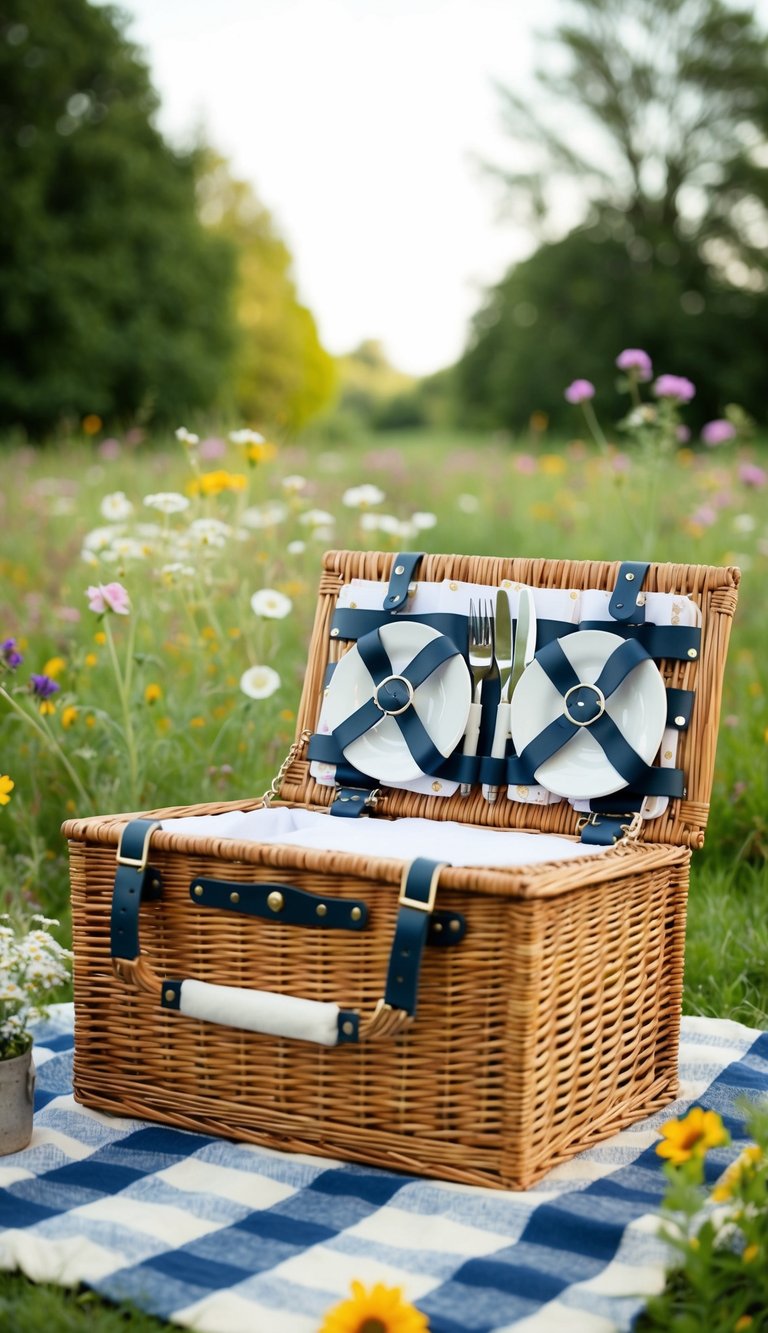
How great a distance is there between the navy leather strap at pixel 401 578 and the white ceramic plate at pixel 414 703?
0.05 meters

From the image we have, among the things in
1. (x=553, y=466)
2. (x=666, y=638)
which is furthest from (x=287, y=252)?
(x=666, y=638)

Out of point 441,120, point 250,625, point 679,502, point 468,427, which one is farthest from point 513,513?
point 468,427

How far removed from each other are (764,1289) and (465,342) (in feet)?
75.5

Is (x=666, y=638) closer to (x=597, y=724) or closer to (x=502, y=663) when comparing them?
(x=597, y=724)

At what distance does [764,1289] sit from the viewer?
144cm

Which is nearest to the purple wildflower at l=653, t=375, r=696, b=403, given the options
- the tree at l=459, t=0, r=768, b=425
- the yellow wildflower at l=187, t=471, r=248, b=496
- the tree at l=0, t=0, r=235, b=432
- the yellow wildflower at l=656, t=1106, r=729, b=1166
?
the yellow wildflower at l=187, t=471, r=248, b=496

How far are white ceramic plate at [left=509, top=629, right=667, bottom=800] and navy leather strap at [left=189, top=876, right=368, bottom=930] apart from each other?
1.84ft

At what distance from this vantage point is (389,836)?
2.23 meters

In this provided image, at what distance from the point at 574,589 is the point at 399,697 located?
0.38 metres

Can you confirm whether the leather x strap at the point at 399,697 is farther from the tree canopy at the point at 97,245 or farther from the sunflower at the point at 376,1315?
the tree canopy at the point at 97,245

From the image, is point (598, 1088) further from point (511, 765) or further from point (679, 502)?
point (679, 502)

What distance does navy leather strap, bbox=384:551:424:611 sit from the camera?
96.0 inches

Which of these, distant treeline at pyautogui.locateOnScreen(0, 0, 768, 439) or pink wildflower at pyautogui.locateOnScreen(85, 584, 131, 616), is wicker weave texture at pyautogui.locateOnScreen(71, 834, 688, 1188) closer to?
pink wildflower at pyautogui.locateOnScreen(85, 584, 131, 616)

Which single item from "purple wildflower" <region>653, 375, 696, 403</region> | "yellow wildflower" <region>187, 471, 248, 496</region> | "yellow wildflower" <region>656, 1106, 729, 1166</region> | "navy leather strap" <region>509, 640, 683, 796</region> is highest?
"purple wildflower" <region>653, 375, 696, 403</region>
